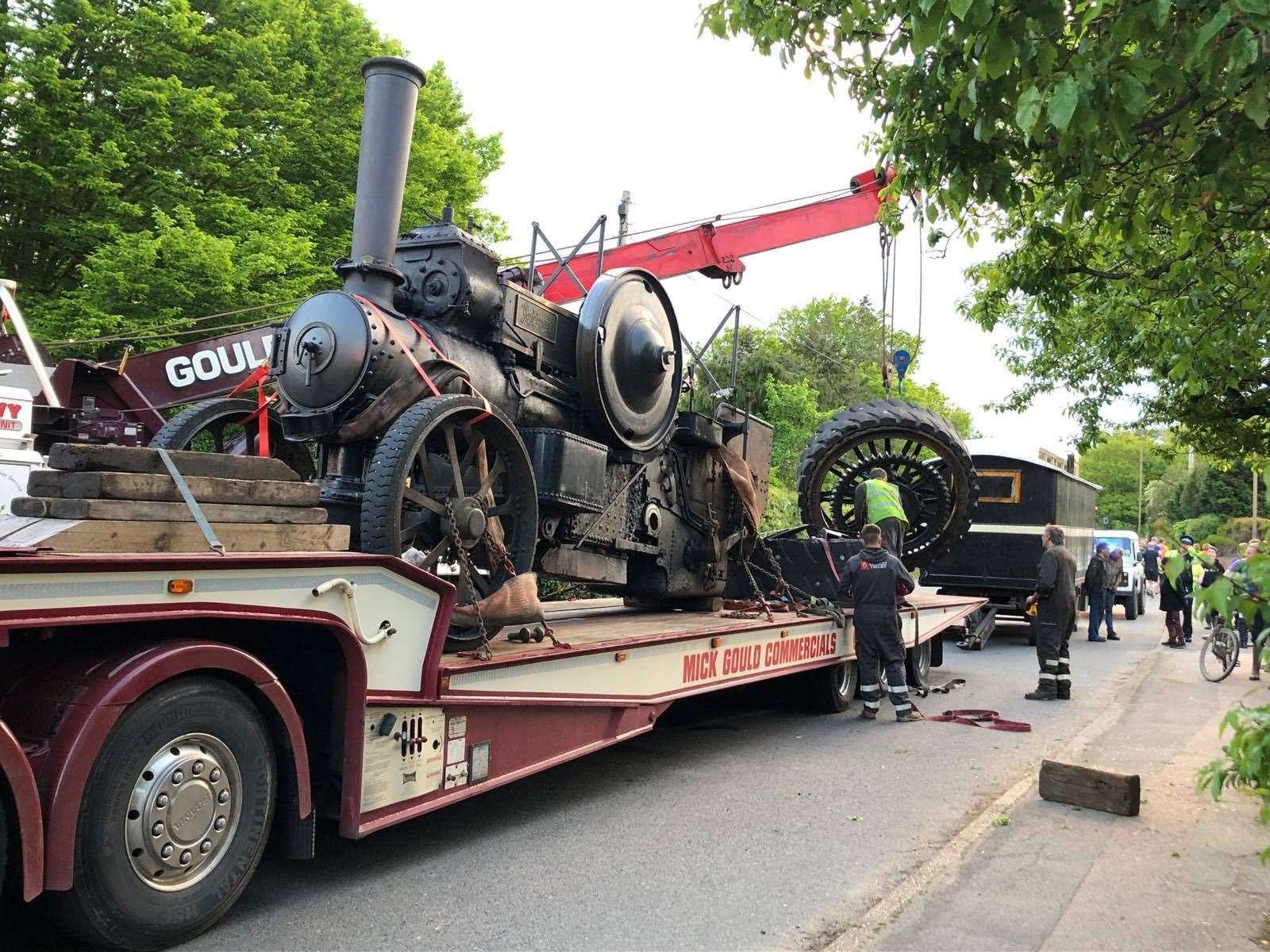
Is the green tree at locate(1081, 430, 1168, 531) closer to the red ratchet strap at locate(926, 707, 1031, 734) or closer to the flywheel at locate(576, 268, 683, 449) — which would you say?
the red ratchet strap at locate(926, 707, 1031, 734)

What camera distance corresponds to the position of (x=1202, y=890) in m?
4.63

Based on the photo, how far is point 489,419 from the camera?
5.72 m

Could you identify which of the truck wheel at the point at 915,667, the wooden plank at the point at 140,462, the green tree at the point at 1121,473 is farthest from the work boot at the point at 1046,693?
the green tree at the point at 1121,473

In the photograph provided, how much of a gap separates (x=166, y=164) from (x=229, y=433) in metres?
9.97

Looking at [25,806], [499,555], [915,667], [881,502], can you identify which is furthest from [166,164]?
[25,806]

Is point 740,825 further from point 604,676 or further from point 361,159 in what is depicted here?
point 361,159

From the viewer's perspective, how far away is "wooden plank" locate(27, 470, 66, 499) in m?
3.57

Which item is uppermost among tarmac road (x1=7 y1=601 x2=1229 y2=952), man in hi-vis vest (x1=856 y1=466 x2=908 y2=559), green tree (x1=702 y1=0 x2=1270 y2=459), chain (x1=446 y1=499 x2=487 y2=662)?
green tree (x1=702 y1=0 x2=1270 y2=459)

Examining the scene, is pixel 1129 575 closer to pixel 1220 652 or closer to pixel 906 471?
pixel 1220 652

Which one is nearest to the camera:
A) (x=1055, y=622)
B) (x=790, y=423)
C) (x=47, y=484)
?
(x=47, y=484)

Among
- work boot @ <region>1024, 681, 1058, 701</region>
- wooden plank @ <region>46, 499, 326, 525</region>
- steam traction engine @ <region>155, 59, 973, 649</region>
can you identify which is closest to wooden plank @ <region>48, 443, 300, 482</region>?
wooden plank @ <region>46, 499, 326, 525</region>

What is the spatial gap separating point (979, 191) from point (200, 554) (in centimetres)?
397

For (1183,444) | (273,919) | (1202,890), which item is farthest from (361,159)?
(1183,444)

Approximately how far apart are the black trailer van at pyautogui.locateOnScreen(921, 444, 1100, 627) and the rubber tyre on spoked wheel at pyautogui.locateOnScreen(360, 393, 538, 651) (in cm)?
1183
